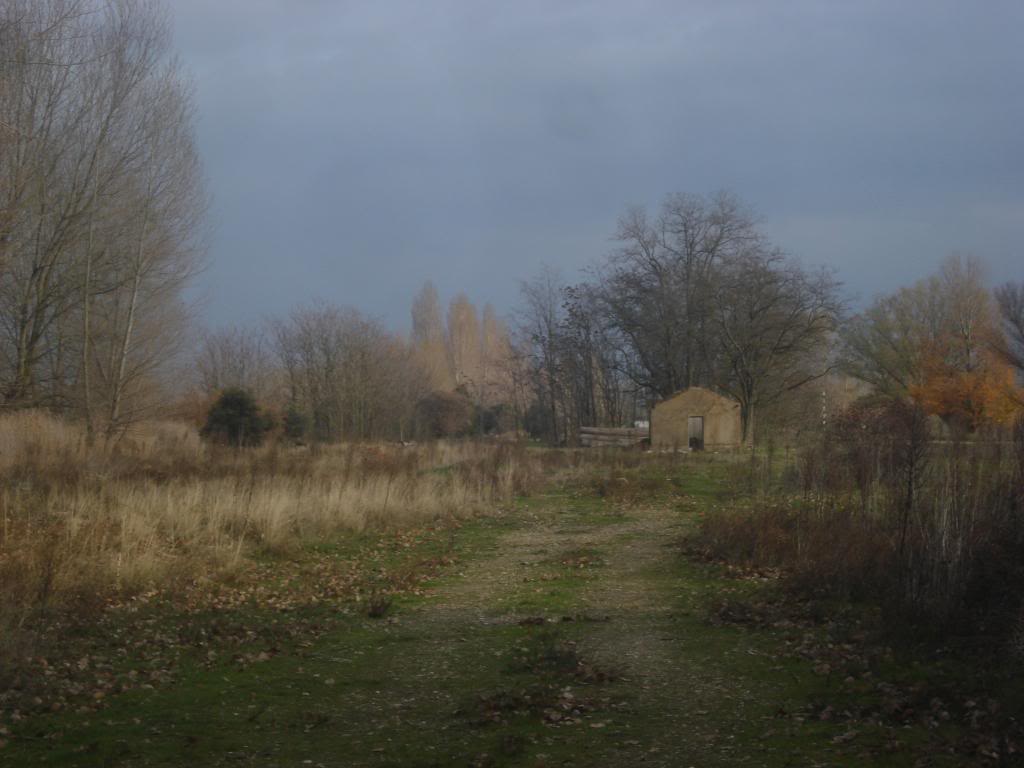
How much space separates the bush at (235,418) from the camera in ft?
107

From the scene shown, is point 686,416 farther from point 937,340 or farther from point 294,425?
point 937,340

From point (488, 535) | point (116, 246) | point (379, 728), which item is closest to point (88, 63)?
point (116, 246)

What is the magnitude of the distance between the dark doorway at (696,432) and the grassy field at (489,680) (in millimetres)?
27124

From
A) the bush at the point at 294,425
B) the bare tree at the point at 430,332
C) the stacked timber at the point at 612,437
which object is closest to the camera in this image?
the bush at the point at 294,425

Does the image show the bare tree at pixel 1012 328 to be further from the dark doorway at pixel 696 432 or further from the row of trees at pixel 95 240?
the row of trees at pixel 95 240

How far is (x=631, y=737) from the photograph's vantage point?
5.63m

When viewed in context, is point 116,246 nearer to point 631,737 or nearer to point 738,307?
point 631,737

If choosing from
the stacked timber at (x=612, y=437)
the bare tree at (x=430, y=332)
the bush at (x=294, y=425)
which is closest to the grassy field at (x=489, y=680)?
the bush at (x=294, y=425)

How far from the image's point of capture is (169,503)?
13344 mm

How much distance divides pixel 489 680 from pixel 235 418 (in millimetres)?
27551

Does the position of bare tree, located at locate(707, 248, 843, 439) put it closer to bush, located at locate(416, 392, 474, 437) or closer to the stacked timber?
the stacked timber

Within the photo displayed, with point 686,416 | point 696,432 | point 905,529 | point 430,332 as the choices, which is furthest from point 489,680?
point 430,332

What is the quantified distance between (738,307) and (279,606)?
4072cm

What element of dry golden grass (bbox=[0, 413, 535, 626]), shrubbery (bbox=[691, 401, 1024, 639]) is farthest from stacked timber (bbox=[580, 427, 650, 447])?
shrubbery (bbox=[691, 401, 1024, 639])
